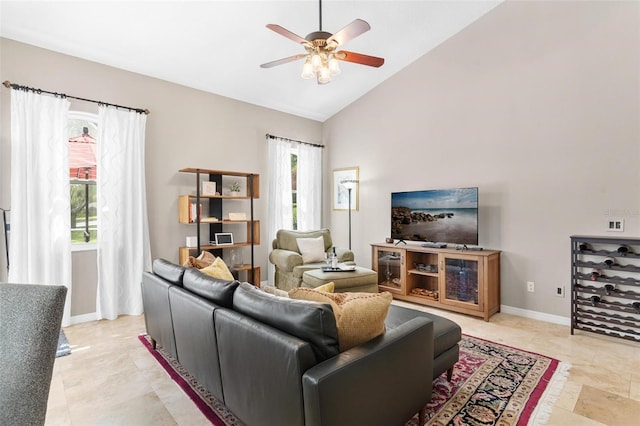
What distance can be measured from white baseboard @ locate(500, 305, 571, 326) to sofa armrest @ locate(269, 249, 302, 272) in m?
2.62

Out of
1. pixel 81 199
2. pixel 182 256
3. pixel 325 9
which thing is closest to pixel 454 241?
pixel 325 9

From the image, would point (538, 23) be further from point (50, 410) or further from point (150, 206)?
point (50, 410)

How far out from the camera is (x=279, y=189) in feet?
17.9

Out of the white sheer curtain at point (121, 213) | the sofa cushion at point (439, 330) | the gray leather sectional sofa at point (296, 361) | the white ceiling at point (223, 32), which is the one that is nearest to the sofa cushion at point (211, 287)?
the gray leather sectional sofa at point (296, 361)

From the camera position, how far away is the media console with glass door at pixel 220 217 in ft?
13.9

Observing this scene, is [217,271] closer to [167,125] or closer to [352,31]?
[352,31]

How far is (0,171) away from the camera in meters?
3.19

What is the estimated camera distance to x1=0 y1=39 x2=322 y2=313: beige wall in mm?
3293

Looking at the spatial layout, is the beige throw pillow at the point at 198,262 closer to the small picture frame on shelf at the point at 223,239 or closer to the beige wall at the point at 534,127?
the small picture frame on shelf at the point at 223,239

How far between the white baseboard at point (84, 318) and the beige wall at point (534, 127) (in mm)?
4259

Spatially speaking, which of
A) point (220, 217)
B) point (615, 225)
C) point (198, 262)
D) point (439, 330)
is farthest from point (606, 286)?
point (220, 217)

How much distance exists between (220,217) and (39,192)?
6.40ft

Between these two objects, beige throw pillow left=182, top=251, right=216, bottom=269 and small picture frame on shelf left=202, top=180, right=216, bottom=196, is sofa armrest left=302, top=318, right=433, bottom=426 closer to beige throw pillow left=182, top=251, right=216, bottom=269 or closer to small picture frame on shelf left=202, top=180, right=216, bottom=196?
beige throw pillow left=182, top=251, right=216, bottom=269

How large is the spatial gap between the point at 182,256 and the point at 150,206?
2.43 feet
